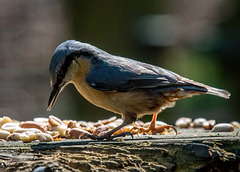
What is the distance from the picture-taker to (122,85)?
3.50m

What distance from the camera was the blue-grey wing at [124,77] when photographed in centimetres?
350

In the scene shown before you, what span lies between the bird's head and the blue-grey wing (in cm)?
14

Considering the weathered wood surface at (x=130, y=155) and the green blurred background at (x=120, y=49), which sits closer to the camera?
the weathered wood surface at (x=130, y=155)

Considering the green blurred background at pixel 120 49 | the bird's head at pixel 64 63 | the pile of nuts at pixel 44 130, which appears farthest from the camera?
the green blurred background at pixel 120 49

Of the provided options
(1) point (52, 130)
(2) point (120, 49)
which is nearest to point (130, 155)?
(1) point (52, 130)

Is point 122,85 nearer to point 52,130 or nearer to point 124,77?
point 124,77

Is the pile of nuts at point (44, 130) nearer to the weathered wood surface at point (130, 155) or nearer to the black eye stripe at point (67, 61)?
the weathered wood surface at point (130, 155)

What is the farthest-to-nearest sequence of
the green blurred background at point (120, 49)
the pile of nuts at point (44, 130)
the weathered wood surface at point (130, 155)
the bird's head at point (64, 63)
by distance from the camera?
the green blurred background at point (120, 49), the bird's head at point (64, 63), the pile of nuts at point (44, 130), the weathered wood surface at point (130, 155)

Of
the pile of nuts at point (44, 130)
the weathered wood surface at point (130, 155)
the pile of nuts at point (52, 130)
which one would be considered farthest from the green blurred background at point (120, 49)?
the weathered wood surface at point (130, 155)

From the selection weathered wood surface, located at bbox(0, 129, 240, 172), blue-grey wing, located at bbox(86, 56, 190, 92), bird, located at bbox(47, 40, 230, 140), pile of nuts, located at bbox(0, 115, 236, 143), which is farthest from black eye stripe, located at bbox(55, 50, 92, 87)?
weathered wood surface, located at bbox(0, 129, 240, 172)

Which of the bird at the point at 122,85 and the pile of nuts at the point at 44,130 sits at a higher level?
the bird at the point at 122,85

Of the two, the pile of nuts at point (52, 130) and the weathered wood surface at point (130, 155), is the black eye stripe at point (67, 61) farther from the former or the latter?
the weathered wood surface at point (130, 155)

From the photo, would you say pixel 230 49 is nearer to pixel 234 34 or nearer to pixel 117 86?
pixel 234 34

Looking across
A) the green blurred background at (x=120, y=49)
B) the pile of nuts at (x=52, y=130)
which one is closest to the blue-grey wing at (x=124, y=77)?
the pile of nuts at (x=52, y=130)
